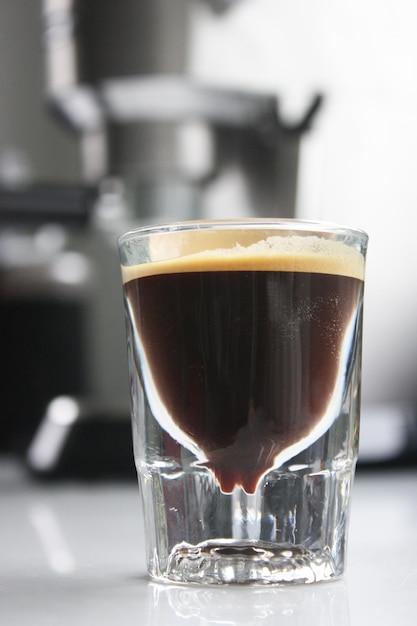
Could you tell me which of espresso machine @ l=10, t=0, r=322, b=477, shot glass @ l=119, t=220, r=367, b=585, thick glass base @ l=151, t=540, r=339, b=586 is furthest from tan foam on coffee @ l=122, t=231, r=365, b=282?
espresso machine @ l=10, t=0, r=322, b=477

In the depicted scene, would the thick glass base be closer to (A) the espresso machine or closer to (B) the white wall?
(A) the espresso machine

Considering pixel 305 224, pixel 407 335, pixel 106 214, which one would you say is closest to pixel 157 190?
pixel 106 214

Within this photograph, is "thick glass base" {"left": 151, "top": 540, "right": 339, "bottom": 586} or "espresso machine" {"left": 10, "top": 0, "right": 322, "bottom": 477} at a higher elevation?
"espresso machine" {"left": 10, "top": 0, "right": 322, "bottom": 477}

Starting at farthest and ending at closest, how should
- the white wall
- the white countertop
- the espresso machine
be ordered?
1. the white wall
2. the espresso machine
3. the white countertop

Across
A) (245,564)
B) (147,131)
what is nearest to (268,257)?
(245,564)

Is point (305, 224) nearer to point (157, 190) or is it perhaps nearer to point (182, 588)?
point (182, 588)

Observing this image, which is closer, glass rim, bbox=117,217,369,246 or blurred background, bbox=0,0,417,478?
glass rim, bbox=117,217,369,246

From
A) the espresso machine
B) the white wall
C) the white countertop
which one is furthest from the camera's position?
the white wall

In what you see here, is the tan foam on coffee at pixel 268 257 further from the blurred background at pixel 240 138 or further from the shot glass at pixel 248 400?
the blurred background at pixel 240 138
